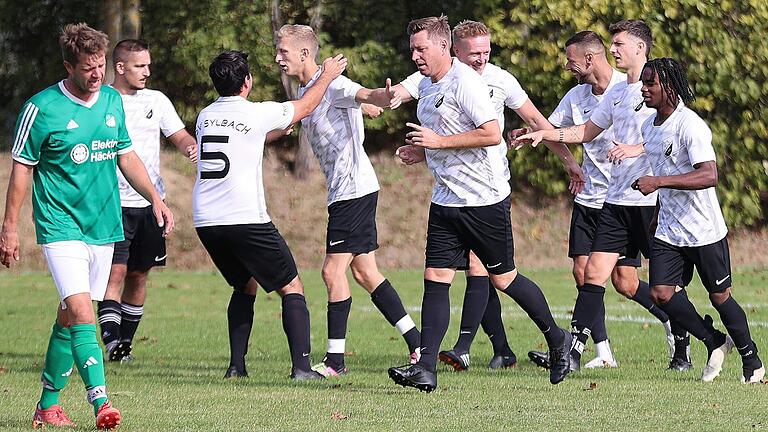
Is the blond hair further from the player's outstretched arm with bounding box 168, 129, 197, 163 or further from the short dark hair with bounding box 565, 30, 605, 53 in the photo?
the short dark hair with bounding box 565, 30, 605, 53

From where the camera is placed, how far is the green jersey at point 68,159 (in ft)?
24.0

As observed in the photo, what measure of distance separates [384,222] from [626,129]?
12.3 meters

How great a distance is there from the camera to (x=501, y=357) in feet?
34.1

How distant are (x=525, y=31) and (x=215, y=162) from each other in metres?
13.2

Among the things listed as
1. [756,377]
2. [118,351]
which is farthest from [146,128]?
[756,377]

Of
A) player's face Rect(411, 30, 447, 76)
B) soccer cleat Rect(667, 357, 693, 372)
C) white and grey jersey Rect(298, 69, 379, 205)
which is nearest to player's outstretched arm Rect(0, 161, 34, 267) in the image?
player's face Rect(411, 30, 447, 76)

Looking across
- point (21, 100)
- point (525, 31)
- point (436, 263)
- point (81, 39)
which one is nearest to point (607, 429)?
point (436, 263)

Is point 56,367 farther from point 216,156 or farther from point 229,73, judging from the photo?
point 229,73

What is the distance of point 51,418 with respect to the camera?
24.4 feet

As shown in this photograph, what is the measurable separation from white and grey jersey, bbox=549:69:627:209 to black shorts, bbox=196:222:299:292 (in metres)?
2.46

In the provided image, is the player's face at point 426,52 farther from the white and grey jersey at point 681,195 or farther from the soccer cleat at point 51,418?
the soccer cleat at point 51,418

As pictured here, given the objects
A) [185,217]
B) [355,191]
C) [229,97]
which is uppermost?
[229,97]

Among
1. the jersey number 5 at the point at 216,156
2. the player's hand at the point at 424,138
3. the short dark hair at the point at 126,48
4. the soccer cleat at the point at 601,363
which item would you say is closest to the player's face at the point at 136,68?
the short dark hair at the point at 126,48

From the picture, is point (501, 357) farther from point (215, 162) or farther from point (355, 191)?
point (215, 162)
